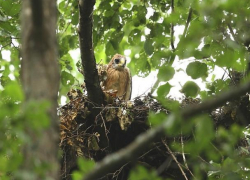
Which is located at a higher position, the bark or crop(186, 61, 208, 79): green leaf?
crop(186, 61, 208, 79): green leaf

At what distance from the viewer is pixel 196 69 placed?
3250mm

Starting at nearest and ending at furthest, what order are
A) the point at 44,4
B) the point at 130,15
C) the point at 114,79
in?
the point at 44,4
the point at 130,15
the point at 114,79

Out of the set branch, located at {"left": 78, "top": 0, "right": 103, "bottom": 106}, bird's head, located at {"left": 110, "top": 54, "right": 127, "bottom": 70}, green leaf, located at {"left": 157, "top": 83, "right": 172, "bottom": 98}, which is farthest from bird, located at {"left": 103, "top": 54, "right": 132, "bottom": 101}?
green leaf, located at {"left": 157, "top": 83, "right": 172, "bottom": 98}

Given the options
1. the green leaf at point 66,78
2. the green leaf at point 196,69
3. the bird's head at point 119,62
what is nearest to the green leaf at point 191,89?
the green leaf at point 196,69

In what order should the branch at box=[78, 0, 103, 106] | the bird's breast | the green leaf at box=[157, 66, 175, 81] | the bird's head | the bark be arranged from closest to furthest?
1. the bark
2. the green leaf at box=[157, 66, 175, 81]
3. the branch at box=[78, 0, 103, 106]
4. the bird's breast
5. the bird's head

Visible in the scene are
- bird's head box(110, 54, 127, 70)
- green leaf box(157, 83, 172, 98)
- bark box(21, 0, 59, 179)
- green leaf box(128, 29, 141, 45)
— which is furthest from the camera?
bird's head box(110, 54, 127, 70)

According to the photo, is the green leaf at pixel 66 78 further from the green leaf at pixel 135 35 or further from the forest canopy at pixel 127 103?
the green leaf at pixel 135 35

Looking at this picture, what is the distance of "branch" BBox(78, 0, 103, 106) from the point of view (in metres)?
3.85

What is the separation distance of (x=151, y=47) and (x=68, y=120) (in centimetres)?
129

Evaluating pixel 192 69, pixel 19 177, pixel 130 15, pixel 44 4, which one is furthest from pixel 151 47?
pixel 19 177

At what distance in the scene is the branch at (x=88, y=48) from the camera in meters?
3.85

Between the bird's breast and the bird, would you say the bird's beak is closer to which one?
the bird

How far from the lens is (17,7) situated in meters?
4.29

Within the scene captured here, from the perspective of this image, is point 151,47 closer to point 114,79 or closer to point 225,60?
point 114,79
